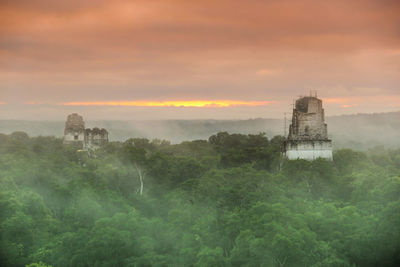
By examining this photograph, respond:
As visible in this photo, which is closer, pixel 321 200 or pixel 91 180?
pixel 321 200

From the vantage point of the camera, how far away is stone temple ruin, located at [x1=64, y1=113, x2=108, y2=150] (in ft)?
305

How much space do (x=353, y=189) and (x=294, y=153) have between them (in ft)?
50.5

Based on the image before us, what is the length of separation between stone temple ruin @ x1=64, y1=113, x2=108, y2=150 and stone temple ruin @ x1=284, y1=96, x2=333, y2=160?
38.7 metres

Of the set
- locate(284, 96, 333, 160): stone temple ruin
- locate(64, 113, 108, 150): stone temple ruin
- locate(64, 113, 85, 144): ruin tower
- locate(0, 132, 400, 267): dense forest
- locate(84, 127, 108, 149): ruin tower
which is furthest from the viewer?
locate(64, 113, 85, 144): ruin tower

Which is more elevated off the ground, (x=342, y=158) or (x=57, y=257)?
(x=342, y=158)

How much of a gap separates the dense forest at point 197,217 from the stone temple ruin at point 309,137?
5.58 meters

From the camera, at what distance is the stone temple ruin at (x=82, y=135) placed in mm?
93056

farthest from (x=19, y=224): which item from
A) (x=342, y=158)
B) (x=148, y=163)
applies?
(x=342, y=158)

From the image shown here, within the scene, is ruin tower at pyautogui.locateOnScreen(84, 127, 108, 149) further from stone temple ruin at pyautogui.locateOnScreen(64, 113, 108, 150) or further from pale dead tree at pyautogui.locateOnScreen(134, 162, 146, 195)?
pale dead tree at pyautogui.locateOnScreen(134, 162, 146, 195)

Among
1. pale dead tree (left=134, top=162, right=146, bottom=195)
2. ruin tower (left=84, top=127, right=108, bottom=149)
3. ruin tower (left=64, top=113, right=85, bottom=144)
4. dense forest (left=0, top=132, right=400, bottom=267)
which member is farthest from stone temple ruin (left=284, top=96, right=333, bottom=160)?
ruin tower (left=64, top=113, right=85, bottom=144)

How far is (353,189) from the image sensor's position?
47281mm

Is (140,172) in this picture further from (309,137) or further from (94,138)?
(94,138)

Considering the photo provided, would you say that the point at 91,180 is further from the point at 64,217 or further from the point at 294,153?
the point at 294,153

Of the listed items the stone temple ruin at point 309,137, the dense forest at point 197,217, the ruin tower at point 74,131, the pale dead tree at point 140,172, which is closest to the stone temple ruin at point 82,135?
the ruin tower at point 74,131
